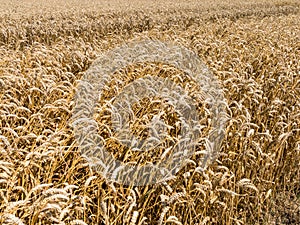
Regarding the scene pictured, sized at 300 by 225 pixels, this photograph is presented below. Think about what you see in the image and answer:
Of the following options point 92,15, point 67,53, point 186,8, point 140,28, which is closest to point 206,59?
point 67,53

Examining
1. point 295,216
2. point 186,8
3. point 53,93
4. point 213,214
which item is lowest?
point 295,216

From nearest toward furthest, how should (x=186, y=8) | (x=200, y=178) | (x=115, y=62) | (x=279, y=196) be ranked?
(x=200, y=178) < (x=279, y=196) < (x=115, y=62) < (x=186, y=8)

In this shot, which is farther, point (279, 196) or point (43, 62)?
point (43, 62)

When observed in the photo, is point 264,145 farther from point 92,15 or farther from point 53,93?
point 92,15

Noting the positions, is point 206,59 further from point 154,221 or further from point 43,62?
point 154,221

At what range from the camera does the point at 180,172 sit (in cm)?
304

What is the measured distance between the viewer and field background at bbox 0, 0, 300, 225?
2.40m

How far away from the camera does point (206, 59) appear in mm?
6363

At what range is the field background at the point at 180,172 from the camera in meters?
2.40

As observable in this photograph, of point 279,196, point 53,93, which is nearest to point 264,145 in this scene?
point 279,196

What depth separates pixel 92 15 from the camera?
14.8 m

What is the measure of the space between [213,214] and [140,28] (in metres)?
11.8

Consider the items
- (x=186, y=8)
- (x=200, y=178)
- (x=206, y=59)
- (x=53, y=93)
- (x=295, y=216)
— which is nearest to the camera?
(x=200, y=178)

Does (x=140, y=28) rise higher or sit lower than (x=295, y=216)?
higher
